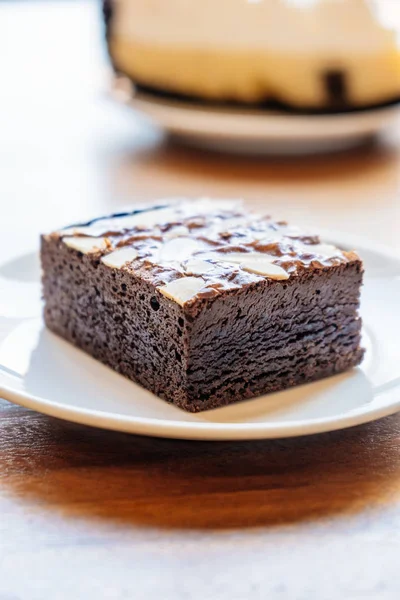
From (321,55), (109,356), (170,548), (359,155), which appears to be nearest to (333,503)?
(170,548)

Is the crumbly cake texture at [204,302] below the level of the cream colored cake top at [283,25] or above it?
below

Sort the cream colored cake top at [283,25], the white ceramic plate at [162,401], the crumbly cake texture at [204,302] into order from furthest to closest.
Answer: the cream colored cake top at [283,25] < the crumbly cake texture at [204,302] < the white ceramic plate at [162,401]

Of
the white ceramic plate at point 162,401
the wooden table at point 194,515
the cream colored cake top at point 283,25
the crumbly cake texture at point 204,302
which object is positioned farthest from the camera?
the cream colored cake top at point 283,25

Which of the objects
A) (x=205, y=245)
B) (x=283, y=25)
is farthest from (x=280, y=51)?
(x=205, y=245)


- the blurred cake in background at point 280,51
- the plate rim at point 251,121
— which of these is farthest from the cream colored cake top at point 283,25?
the plate rim at point 251,121

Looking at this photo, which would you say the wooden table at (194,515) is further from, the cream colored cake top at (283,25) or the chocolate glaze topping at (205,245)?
the cream colored cake top at (283,25)

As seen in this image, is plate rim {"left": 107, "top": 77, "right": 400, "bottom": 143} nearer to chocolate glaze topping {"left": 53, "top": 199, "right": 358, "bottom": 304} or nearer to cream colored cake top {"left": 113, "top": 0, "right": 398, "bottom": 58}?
cream colored cake top {"left": 113, "top": 0, "right": 398, "bottom": 58}
